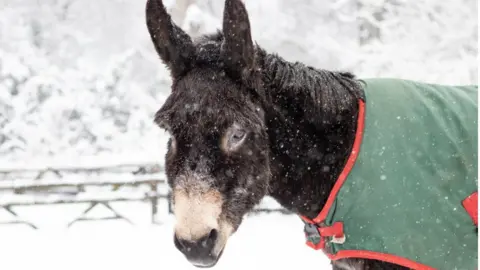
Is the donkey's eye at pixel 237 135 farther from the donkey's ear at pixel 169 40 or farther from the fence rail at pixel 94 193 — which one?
the fence rail at pixel 94 193

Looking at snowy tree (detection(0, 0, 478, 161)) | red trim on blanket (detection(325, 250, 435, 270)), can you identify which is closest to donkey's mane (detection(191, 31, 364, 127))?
red trim on blanket (detection(325, 250, 435, 270))

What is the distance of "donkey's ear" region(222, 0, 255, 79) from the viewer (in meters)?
2.37

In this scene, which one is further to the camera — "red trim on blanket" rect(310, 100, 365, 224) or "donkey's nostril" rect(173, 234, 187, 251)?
"red trim on blanket" rect(310, 100, 365, 224)

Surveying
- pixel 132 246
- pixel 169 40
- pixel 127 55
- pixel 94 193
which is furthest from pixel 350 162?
pixel 127 55

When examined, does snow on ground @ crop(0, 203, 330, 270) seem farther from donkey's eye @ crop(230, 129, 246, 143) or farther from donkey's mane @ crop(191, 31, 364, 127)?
donkey's eye @ crop(230, 129, 246, 143)

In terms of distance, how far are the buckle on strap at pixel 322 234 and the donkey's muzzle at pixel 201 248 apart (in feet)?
2.63

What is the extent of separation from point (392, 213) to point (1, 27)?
47.9 feet

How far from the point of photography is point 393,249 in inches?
104

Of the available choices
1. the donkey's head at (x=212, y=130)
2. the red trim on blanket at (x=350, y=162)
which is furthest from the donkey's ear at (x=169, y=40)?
the red trim on blanket at (x=350, y=162)

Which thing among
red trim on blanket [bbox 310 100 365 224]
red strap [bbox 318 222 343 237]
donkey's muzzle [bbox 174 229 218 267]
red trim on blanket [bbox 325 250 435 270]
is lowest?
red trim on blanket [bbox 325 250 435 270]

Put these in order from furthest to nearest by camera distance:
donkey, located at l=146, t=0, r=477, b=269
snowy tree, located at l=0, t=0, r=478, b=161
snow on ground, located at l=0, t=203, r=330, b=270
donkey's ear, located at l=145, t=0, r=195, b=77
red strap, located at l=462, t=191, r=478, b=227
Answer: snowy tree, located at l=0, t=0, r=478, b=161
snow on ground, located at l=0, t=203, r=330, b=270
red strap, located at l=462, t=191, r=478, b=227
donkey's ear, located at l=145, t=0, r=195, b=77
donkey, located at l=146, t=0, r=477, b=269

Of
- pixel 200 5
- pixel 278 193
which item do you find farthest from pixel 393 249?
pixel 200 5

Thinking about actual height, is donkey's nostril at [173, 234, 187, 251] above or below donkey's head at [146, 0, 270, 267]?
below

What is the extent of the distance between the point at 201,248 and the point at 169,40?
1136mm
